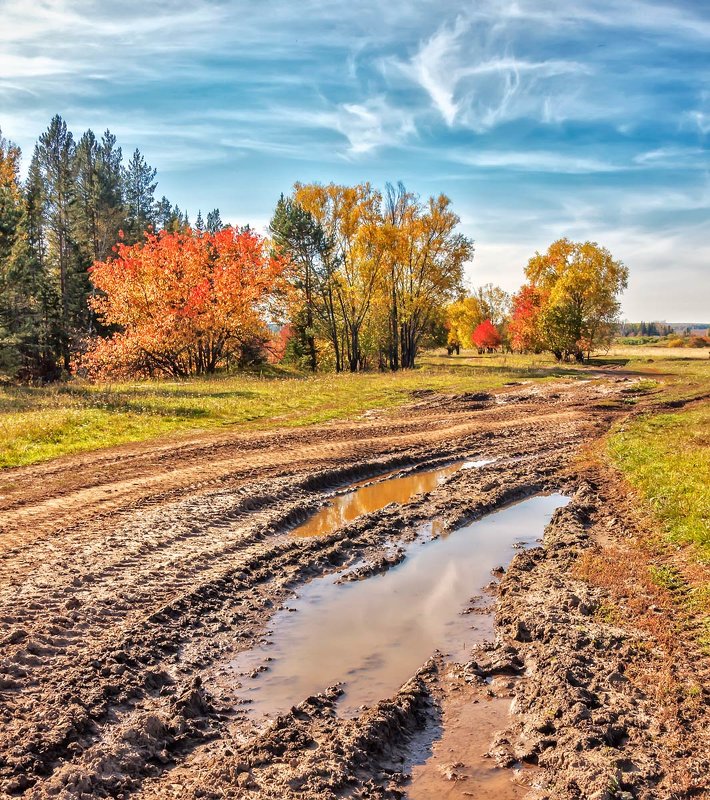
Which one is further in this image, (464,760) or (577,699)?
(577,699)

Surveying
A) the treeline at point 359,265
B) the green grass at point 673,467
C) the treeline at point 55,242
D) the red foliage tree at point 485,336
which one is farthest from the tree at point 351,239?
the red foliage tree at point 485,336

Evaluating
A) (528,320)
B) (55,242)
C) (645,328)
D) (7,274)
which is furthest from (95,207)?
(645,328)

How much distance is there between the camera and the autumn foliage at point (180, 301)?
33031mm

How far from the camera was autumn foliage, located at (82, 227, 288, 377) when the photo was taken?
33.0m

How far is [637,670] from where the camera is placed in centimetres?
557

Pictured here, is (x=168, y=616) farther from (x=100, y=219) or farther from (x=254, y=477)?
(x=100, y=219)

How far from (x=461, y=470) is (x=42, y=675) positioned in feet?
33.1

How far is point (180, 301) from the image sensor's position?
3419 centimetres

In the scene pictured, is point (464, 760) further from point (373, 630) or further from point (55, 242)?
point (55, 242)

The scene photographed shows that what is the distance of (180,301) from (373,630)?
30.1 m

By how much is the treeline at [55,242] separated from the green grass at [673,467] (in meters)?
25.2

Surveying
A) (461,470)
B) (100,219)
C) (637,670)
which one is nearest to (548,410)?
(461,470)

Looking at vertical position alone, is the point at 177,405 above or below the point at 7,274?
below

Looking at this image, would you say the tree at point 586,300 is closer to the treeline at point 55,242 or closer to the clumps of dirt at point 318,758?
the treeline at point 55,242
